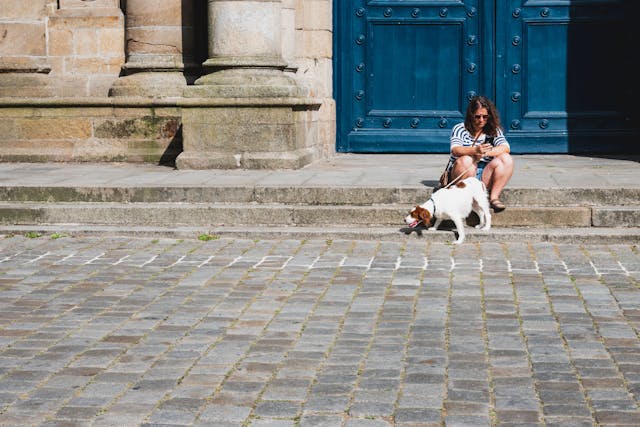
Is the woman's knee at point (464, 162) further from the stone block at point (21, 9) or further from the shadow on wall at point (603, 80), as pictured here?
the stone block at point (21, 9)

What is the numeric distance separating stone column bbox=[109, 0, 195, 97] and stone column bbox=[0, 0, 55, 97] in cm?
80

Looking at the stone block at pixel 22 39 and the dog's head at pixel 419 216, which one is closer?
the dog's head at pixel 419 216

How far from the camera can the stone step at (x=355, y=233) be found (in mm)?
8172

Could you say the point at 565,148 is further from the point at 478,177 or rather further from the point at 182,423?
the point at 182,423

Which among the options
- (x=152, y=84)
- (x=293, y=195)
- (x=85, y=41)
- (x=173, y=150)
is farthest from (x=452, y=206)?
(x=85, y=41)

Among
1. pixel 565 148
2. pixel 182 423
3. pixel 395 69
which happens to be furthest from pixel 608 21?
pixel 182 423

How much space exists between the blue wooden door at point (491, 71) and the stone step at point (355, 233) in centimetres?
392

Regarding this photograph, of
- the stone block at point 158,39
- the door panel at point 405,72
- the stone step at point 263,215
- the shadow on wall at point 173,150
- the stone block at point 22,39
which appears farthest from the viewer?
the door panel at point 405,72

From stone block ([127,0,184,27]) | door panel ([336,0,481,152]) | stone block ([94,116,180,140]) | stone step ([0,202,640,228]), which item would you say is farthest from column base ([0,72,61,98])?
door panel ([336,0,481,152])

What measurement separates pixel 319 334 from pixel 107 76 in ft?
23.1

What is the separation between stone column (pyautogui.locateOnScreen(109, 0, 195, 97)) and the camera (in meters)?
11.5

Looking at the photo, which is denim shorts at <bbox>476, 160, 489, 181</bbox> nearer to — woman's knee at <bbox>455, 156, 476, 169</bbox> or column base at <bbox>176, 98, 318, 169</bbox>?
woman's knee at <bbox>455, 156, 476, 169</bbox>

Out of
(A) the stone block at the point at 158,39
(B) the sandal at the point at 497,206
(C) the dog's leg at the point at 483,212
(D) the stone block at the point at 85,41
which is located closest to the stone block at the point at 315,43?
(A) the stone block at the point at 158,39

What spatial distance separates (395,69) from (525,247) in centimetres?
477
